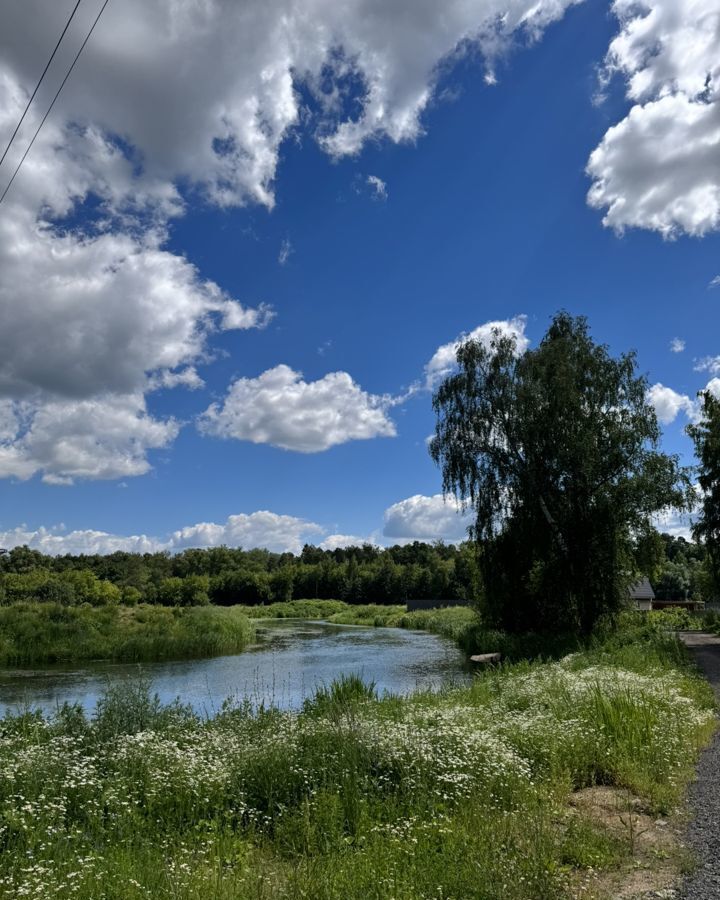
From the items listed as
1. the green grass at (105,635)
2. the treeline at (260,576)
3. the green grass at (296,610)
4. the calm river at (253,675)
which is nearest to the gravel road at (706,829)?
the calm river at (253,675)

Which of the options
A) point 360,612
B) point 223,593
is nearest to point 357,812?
point 360,612

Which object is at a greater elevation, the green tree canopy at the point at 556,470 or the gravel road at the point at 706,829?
the green tree canopy at the point at 556,470

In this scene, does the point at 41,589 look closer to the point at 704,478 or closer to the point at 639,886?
A: the point at 704,478

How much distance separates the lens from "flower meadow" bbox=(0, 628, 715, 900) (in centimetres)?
435

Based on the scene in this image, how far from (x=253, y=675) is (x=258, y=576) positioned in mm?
96075

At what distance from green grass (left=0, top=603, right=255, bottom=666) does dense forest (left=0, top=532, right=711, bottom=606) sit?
72.6 ft

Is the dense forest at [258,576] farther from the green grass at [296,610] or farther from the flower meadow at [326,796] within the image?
the flower meadow at [326,796]

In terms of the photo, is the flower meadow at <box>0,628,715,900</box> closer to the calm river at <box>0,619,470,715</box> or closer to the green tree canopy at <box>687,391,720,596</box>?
the calm river at <box>0,619,470,715</box>

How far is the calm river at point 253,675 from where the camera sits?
56.4 feet

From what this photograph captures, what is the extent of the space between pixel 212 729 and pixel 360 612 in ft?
240

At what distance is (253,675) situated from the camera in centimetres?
2323

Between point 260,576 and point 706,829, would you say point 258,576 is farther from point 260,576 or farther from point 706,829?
point 706,829

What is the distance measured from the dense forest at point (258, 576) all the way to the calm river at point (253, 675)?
30.7m

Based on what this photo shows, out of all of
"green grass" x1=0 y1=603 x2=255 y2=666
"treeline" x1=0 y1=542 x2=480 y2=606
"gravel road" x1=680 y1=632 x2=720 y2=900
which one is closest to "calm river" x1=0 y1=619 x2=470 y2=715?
"green grass" x1=0 y1=603 x2=255 y2=666
